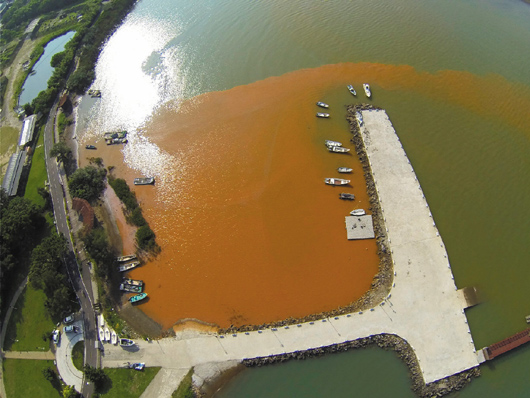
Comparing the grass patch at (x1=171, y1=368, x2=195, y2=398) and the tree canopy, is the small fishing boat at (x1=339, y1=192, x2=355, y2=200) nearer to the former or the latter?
the grass patch at (x1=171, y1=368, x2=195, y2=398)

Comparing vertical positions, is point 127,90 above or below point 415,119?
above

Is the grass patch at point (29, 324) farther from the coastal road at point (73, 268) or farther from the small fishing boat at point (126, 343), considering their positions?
the small fishing boat at point (126, 343)

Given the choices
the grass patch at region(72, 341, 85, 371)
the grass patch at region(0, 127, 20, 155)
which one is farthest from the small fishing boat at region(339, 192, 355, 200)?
the grass patch at region(0, 127, 20, 155)

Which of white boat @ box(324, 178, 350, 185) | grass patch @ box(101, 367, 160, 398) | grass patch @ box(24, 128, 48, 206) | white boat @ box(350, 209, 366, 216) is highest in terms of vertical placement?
grass patch @ box(24, 128, 48, 206)

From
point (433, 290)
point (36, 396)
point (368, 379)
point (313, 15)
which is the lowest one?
point (368, 379)

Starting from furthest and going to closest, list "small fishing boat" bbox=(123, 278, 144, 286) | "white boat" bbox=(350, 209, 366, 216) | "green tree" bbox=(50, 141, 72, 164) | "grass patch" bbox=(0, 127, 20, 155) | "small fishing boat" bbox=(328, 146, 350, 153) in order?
"grass patch" bbox=(0, 127, 20, 155), "green tree" bbox=(50, 141, 72, 164), "small fishing boat" bbox=(328, 146, 350, 153), "white boat" bbox=(350, 209, 366, 216), "small fishing boat" bbox=(123, 278, 144, 286)

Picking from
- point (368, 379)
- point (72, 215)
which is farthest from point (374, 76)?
point (72, 215)

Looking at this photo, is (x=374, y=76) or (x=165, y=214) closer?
(x=165, y=214)

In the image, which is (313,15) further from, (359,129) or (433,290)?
(433,290)
